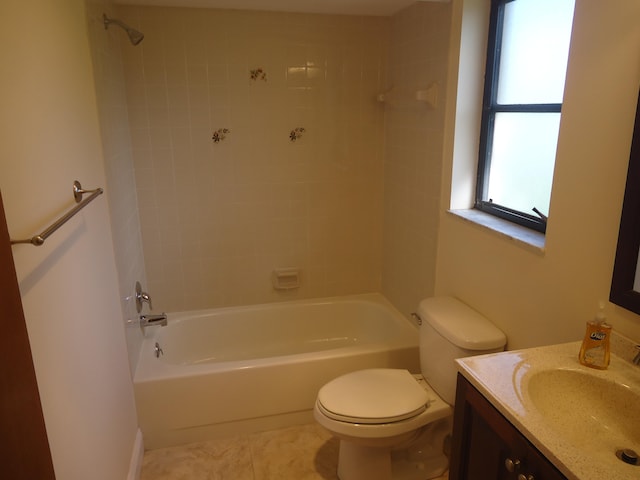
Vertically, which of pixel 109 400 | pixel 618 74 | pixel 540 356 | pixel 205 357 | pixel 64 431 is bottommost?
pixel 205 357

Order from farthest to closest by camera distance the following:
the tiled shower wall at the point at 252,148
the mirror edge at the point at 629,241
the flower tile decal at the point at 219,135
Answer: the flower tile decal at the point at 219,135 < the tiled shower wall at the point at 252,148 < the mirror edge at the point at 629,241

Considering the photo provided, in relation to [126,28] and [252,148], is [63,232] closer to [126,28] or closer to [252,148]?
[126,28]

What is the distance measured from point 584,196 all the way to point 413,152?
124cm

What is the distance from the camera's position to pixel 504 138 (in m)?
2.03

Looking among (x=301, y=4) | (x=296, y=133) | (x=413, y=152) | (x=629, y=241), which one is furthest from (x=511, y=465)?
(x=301, y=4)

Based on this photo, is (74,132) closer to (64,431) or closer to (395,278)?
(64,431)

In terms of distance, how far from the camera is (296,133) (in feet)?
9.39

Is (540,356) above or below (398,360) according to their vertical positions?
above

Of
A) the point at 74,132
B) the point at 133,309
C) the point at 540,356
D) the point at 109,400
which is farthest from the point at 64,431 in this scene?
the point at 540,356

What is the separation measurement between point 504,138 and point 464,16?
1.80 ft

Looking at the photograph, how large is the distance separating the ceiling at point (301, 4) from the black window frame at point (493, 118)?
0.61 metres

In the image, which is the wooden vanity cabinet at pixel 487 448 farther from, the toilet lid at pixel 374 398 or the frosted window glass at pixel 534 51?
the frosted window glass at pixel 534 51

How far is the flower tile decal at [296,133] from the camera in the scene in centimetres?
286

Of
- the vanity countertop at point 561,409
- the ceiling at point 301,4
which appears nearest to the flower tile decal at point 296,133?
the ceiling at point 301,4
